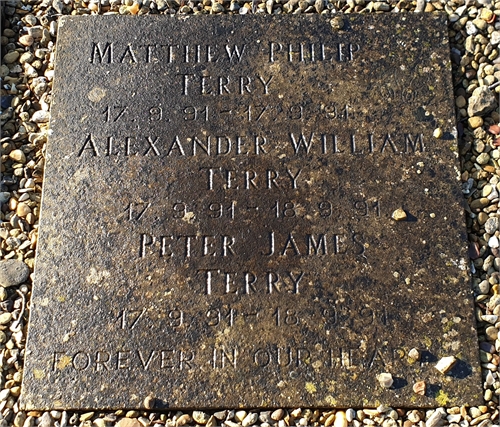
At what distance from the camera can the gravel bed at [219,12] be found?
279 cm

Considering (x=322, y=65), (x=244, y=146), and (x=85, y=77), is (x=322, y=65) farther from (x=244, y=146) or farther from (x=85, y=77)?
(x=85, y=77)

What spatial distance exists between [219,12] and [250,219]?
1.42 meters

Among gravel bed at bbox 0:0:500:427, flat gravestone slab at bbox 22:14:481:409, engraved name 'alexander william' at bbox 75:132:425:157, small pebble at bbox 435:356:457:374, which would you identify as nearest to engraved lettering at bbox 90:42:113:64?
flat gravestone slab at bbox 22:14:481:409

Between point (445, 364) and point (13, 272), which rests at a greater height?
point (13, 272)

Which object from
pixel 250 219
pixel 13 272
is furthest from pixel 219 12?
pixel 13 272

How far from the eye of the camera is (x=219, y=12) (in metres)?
3.59

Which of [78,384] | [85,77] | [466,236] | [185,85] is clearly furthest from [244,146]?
[78,384]

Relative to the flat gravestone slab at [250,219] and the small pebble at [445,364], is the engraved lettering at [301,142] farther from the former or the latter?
the small pebble at [445,364]

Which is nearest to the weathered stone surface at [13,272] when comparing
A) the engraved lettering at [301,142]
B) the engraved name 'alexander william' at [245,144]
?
the engraved name 'alexander william' at [245,144]

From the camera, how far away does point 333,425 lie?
2.79 m

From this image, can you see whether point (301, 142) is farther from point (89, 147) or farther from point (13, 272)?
point (13, 272)

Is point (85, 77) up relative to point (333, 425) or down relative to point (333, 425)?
up

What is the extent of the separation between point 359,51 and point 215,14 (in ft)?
3.03

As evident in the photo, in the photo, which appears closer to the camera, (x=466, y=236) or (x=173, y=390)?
(x=173, y=390)
